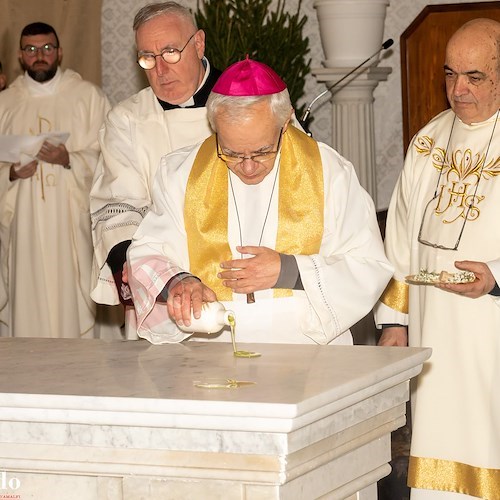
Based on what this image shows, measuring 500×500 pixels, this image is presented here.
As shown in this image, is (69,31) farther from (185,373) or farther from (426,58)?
(185,373)

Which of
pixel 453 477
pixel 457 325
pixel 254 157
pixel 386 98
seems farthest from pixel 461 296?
pixel 386 98

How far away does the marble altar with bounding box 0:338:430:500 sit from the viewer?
3.04 metres

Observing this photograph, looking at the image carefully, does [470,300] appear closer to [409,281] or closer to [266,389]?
[409,281]

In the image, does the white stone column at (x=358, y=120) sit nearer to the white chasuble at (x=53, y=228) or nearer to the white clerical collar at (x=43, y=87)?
the white chasuble at (x=53, y=228)

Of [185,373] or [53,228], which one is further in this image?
[53,228]

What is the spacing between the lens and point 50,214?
8508 millimetres

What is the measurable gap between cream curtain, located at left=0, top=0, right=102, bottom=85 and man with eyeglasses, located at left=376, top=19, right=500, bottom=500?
525 cm

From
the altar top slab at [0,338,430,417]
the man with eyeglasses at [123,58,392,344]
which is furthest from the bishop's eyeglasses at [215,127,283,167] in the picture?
the altar top slab at [0,338,430,417]

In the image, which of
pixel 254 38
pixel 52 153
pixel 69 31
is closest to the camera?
pixel 52 153

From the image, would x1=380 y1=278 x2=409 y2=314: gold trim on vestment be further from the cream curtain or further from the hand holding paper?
the cream curtain

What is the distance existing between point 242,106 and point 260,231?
0.52 metres

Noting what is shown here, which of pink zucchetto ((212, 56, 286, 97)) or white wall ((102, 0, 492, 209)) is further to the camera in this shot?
white wall ((102, 0, 492, 209))

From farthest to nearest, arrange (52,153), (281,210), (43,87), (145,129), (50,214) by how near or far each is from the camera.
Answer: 1. (43,87)
2. (50,214)
3. (52,153)
4. (145,129)
5. (281,210)

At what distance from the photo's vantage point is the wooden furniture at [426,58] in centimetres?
855
